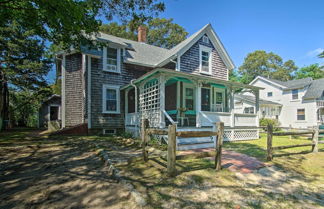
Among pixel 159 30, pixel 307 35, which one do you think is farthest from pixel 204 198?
pixel 159 30

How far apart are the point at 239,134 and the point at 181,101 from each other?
4.15 m

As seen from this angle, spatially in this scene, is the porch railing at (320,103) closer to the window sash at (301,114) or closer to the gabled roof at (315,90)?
the gabled roof at (315,90)

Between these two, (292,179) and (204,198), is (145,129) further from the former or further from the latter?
(292,179)

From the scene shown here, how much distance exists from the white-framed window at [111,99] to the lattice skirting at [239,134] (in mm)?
7375

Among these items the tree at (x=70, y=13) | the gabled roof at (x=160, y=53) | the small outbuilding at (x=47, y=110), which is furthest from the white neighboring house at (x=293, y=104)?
the small outbuilding at (x=47, y=110)

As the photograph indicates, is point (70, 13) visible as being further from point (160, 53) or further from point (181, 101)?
point (160, 53)

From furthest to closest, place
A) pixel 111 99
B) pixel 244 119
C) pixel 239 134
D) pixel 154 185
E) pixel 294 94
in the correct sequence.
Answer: pixel 294 94 → pixel 111 99 → pixel 244 119 → pixel 239 134 → pixel 154 185

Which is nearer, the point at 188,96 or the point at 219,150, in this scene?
the point at 219,150

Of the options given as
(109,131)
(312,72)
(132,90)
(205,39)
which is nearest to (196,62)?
(205,39)

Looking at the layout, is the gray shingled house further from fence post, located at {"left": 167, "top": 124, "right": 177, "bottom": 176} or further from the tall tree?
fence post, located at {"left": 167, "top": 124, "right": 177, "bottom": 176}

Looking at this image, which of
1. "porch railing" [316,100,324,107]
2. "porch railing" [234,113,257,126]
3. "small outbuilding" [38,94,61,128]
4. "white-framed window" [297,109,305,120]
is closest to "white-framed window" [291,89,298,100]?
"white-framed window" [297,109,305,120]

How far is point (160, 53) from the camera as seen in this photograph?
1561 centimetres

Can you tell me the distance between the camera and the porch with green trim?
811cm

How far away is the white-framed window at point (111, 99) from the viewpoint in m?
11.4
